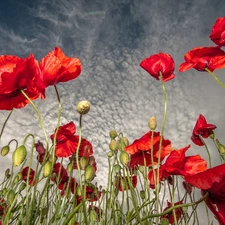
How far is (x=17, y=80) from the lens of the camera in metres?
1.26

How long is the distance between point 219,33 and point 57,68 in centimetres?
81

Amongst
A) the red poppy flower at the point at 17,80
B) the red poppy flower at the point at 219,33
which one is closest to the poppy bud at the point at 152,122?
the red poppy flower at the point at 219,33

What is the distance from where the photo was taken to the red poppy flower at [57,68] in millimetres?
1232

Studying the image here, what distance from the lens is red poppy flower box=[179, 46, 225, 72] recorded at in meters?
1.43

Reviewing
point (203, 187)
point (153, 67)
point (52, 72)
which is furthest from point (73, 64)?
point (203, 187)

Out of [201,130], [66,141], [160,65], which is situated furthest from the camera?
[201,130]

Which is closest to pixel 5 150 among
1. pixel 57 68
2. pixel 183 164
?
pixel 57 68

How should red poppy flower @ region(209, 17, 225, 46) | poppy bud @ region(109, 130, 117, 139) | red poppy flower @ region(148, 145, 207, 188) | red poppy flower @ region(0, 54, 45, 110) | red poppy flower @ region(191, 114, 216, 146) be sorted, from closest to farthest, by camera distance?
red poppy flower @ region(0, 54, 45, 110)
red poppy flower @ region(209, 17, 225, 46)
red poppy flower @ region(148, 145, 207, 188)
poppy bud @ region(109, 130, 117, 139)
red poppy flower @ region(191, 114, 216, 146)

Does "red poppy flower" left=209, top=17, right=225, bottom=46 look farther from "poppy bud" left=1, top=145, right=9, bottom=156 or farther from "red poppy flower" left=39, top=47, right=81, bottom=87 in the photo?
"poppy bud" left=1, top=145, right=9, bottom=156

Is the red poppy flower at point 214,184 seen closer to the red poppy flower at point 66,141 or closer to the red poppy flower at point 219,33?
the red poppy flower at point 219,33

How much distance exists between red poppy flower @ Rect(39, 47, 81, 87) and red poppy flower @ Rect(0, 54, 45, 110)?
4 cm

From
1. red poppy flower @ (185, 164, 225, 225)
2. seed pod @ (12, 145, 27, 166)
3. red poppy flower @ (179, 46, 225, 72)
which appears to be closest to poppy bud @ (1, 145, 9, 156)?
seed pod @ (12, 145, 27, 166)

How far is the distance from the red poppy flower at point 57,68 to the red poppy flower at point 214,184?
2.36 feet

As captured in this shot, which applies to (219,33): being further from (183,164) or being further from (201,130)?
(201,130)
